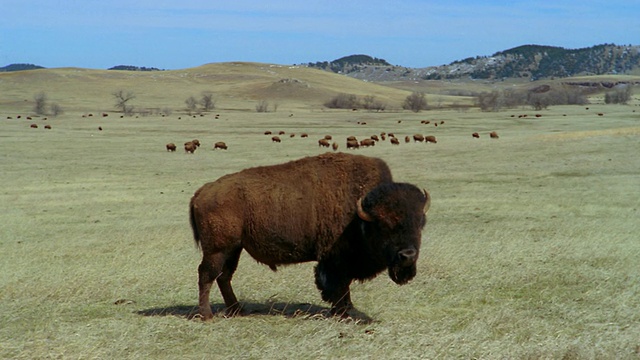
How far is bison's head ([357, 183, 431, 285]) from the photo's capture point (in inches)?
309

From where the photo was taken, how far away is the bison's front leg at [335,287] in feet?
27.6

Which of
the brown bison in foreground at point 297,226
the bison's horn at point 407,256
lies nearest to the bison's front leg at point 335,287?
the brown bison in foreground at point 297,226

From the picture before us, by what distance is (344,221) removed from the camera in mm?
8531

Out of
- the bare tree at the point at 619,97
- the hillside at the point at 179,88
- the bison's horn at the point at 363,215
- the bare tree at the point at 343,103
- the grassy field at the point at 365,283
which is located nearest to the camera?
the grassy field at the point at 365,283

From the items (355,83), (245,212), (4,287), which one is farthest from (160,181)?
(355,83)

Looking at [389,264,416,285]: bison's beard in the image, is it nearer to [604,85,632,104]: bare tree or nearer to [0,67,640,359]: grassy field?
[0,67,640,359]: grassy field

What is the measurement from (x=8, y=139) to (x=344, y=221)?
4604 centimetres

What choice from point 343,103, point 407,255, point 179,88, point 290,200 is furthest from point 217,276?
point 179,88

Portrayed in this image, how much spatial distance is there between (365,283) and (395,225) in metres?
2.93

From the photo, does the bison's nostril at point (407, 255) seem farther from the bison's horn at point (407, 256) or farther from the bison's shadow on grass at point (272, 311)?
the bison's shadow on grass at point (272, 311)

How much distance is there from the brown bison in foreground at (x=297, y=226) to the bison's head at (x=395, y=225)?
0.09ft

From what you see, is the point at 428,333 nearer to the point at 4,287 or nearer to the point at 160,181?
the point at 4,287

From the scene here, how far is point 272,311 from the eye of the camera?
8727 millimetres

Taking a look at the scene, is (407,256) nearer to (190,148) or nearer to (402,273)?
(402,273)
